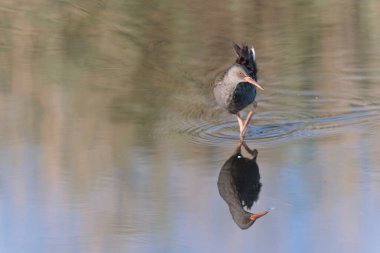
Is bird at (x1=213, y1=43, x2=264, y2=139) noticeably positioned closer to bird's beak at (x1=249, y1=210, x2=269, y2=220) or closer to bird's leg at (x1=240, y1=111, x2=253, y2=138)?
bird's leg at (x1=240, y1=111, x2=253, y2=138)

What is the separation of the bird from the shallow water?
0.72ft

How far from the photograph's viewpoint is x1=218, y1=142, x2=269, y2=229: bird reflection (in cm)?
697

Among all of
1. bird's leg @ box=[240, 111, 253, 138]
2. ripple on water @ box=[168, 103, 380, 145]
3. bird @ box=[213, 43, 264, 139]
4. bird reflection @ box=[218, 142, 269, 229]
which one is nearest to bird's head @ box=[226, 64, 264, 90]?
bird @ box=[213, 43, 264, 139]

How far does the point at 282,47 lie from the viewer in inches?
463

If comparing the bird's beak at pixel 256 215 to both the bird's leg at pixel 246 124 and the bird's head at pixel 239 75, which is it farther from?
the bird's head at pixel 239 75

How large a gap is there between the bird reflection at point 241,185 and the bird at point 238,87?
2.62 ft

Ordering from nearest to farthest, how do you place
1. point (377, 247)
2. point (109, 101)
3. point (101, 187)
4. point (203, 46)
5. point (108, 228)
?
1. point (377, 247)
2. point (108, 228)
3. point (101, 187)
4. point (109, 101)
5. point (203, 46)

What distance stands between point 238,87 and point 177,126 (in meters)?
0.68

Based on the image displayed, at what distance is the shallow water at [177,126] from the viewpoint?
6.79 m

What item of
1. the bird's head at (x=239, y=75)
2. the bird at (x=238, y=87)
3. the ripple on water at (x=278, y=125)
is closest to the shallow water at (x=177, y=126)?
the ripple on water at (x=278, y=125)

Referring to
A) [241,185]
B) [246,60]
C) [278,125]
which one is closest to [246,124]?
[278,125]

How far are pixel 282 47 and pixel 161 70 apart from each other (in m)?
1.63

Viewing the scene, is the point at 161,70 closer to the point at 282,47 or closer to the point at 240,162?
the point at 282,47

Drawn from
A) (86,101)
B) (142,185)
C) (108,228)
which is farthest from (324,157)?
(86,101)
